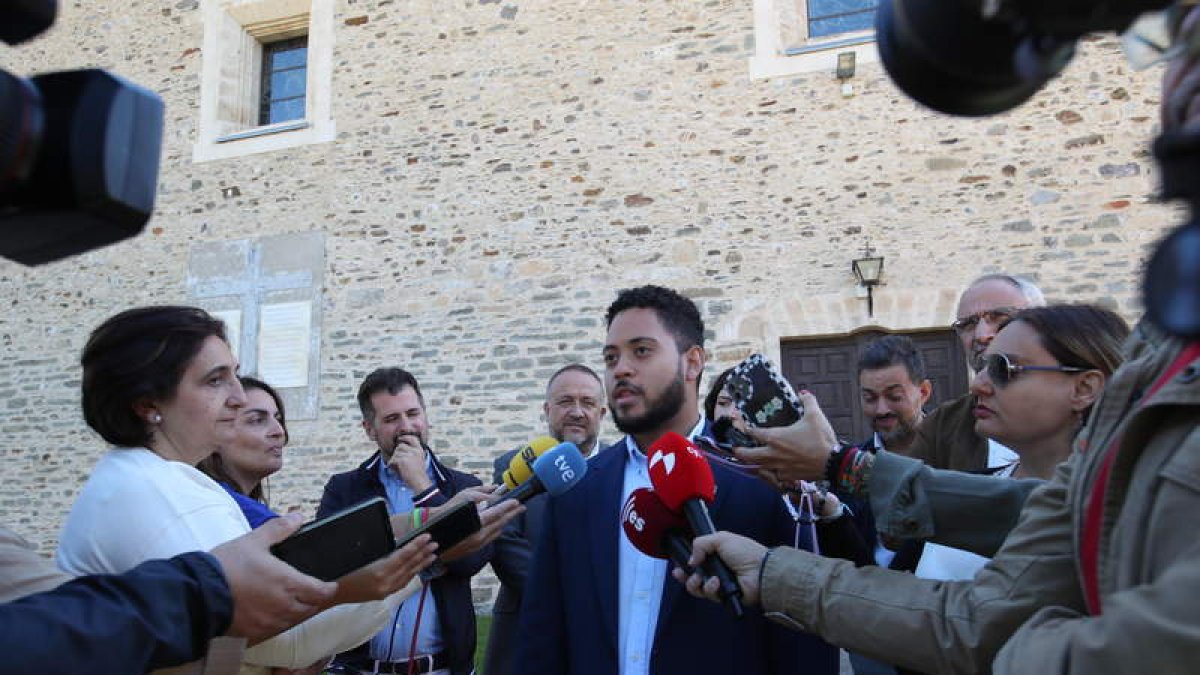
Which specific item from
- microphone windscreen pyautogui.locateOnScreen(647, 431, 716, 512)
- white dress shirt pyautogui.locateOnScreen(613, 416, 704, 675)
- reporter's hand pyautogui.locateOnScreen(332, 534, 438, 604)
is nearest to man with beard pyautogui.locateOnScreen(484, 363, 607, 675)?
white dress shirt pyautogui.locateOnScreen(613, 416, 704, 675)

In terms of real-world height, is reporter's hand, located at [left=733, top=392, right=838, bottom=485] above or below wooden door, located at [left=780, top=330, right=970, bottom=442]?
below

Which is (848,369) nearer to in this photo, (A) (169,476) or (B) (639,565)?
(B) (639,565)

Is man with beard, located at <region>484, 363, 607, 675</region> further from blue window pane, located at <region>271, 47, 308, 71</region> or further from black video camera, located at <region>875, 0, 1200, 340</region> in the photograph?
blue window pane, located at <region>271, 47, 308, 71</region>

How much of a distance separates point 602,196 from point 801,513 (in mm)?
7345

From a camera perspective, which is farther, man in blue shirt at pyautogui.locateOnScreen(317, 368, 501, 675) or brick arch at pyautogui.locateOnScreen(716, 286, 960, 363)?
brick arch at pyautogui.locateOnScreen(716, 286, 960, 363)

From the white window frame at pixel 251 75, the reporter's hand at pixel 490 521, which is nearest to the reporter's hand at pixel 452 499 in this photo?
the reporter's hand at pixel 490 521

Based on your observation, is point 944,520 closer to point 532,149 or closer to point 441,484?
point 441,484

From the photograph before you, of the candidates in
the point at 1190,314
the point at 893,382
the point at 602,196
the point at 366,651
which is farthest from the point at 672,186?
the point at 1190,314

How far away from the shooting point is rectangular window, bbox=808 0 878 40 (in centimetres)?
931

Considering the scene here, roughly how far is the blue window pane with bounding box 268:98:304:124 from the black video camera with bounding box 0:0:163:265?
1076 cm

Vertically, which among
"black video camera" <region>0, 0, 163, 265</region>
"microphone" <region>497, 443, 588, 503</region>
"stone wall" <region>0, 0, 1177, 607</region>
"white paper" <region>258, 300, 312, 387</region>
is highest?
"stone wall" <region>0, 0, 1177, 607</region>

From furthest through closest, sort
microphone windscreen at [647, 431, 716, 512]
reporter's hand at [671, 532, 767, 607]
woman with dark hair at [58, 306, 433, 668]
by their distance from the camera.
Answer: microphone windscreen at [647, 431, 716, 512] → woman with dark hair at [58, 306, 433, 668] → reporter's hand at [671, 532, 767, 607]

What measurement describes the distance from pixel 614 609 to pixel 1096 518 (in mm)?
1376

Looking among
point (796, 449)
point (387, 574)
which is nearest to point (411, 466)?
point (387, 574)
